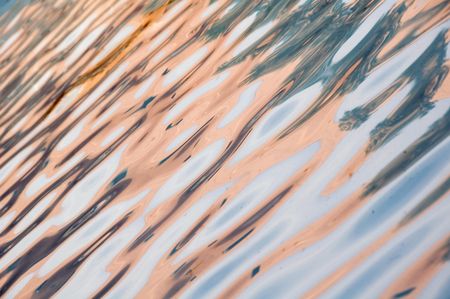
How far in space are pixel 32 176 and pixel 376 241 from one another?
4.77 feet

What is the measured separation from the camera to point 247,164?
1.66m

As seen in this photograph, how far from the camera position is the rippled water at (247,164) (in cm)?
125

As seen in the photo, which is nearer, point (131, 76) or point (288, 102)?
point (288, 102)

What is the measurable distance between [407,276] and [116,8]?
2614 millimetres

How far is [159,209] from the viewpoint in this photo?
1.71m

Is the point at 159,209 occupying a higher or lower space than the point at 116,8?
lower

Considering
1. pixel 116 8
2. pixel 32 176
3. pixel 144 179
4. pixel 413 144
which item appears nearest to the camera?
pixel 413 144

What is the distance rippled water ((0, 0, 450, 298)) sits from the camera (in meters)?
1.25

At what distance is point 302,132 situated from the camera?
5.33ft

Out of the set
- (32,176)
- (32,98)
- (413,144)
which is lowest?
(413,144)

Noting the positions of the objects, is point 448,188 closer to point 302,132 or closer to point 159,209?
point 302,132

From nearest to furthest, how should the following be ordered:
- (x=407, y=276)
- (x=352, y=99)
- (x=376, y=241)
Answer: (x=407, y=276), (x=376, y=241), (x=352, y=99)

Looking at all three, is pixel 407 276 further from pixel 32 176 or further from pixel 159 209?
pixel 32 176

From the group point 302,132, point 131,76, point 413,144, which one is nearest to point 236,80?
point 302,132
